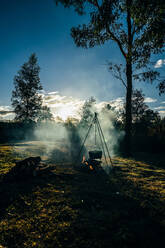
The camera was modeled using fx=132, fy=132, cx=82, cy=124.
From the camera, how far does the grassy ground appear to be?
2.10 meters

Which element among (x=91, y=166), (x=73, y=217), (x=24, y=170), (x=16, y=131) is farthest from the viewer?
(x=16, y=131)

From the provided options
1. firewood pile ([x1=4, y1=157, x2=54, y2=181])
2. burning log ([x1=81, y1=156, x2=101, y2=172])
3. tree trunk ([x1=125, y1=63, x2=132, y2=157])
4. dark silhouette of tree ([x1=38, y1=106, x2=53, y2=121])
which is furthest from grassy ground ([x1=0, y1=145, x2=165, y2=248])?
dark silhouette of tree ([x1=38, y1=106, x2=53, y2=121])

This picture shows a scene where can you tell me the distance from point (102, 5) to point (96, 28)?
1.21 meters

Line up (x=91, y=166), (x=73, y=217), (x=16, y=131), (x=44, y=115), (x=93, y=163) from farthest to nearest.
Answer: (x=44, y=115), (x=16, y=131), (x=93, y=163), (x=91, y=166), (x=73, y=217)

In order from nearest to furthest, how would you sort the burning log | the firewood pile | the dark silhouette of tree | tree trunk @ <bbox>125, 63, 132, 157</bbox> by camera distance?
the firewood pile
the burning log
tree trunk @ <bbox>125, 63, 132, 157</bbox>
the dark silhouette of tree

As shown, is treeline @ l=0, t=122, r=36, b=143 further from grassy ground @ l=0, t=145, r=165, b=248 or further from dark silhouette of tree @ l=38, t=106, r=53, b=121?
grassy ground @ l=0, t=145, r=165, b=248

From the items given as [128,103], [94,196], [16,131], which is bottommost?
[94,196]

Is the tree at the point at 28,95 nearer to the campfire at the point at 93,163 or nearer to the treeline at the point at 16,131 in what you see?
the treeline at the point at 16,131

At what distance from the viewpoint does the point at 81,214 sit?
9.17 ft

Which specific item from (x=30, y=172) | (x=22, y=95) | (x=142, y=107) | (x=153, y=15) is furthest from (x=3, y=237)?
(x=142, y=107)

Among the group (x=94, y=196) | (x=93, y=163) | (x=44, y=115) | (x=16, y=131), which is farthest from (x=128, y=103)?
(x=44, y=115)

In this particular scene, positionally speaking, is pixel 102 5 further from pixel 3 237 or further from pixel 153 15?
pixel 3 237

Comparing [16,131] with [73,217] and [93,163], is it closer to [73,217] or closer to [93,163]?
[93,163]

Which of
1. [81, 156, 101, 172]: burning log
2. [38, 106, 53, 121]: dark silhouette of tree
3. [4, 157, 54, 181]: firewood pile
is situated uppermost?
[38, 106, 53, 121]: dark silhouette of tree
